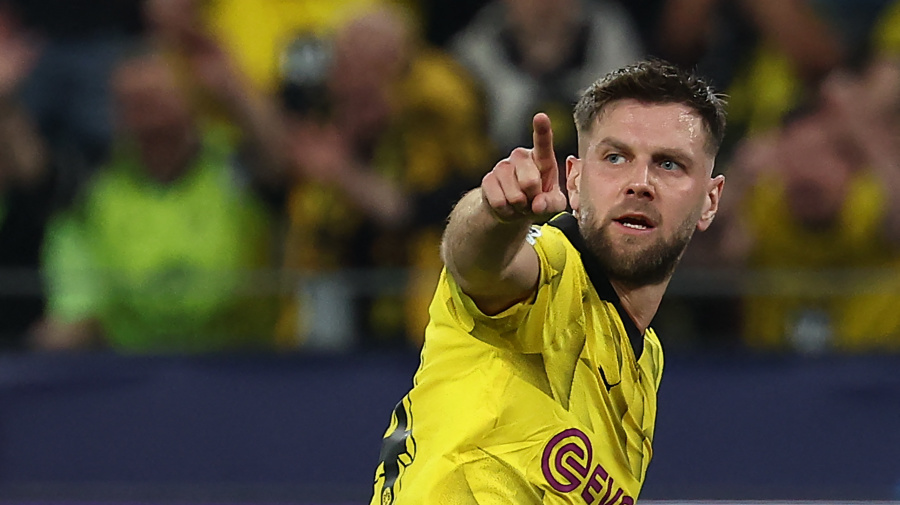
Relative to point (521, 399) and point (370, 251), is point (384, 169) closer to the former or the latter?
point (370, 251)

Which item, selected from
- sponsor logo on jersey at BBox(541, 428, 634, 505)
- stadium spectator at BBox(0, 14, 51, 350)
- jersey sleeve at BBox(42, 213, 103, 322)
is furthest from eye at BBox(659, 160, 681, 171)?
stadium spectator at BBox(0, 14, 51, 350)

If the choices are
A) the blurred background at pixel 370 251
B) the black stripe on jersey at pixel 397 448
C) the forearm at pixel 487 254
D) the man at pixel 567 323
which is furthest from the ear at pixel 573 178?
the blurred background at pixel 370 251

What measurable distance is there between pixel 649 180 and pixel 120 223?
409cm

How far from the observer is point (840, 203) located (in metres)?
6.12

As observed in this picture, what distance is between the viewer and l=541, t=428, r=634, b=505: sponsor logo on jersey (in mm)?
2818

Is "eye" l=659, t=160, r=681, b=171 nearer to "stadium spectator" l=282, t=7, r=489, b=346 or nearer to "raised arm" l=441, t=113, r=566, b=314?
"raised arm" l=441, t=113, r=566, b=314

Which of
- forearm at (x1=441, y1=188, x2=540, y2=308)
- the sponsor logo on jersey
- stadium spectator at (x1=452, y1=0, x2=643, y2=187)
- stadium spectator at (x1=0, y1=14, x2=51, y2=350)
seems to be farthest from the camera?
stadium spectator at (x1=0, y1=14, x2=51, y2=350)

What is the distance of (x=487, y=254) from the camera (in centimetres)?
254

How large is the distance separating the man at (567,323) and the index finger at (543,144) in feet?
0.53

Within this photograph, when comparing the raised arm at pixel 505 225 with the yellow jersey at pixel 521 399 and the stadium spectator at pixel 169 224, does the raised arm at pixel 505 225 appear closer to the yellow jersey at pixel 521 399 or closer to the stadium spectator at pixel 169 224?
the yellow jersey at pixel 521 399

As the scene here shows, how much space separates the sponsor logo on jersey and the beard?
384 mm

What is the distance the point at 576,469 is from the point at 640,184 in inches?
24.8

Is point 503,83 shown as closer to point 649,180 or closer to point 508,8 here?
point 508,8

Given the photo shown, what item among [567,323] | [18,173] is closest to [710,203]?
[567,323]
